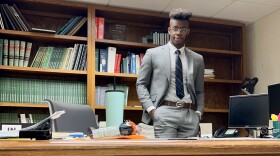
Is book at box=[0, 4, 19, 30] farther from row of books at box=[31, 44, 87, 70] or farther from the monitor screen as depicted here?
the monitor screen

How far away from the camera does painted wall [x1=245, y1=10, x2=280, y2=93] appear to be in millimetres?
3621

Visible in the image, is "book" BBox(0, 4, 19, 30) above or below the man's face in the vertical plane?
above

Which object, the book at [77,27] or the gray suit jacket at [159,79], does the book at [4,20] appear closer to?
the book at [77,27]

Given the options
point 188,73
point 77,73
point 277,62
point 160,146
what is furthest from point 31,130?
point 277,62

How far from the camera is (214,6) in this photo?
352cm

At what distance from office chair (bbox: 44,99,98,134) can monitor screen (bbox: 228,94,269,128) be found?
108cm

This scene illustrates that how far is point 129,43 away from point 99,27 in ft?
1.12

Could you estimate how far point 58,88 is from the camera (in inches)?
131

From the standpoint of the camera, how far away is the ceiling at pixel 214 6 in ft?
11.2

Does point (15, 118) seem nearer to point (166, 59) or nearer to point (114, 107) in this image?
point (114, 107)

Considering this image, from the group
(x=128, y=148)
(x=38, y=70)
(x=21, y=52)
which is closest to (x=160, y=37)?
(x=38, y=70)

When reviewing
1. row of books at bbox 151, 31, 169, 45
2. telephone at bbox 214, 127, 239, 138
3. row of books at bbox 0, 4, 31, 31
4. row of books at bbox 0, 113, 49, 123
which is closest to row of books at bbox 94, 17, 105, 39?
row of books at bbox 151, 31, 169, 45

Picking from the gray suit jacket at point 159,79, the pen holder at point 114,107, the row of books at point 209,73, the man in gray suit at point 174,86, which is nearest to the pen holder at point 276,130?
the man in gray suit at point 174,86

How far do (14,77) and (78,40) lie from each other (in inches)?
28.4
